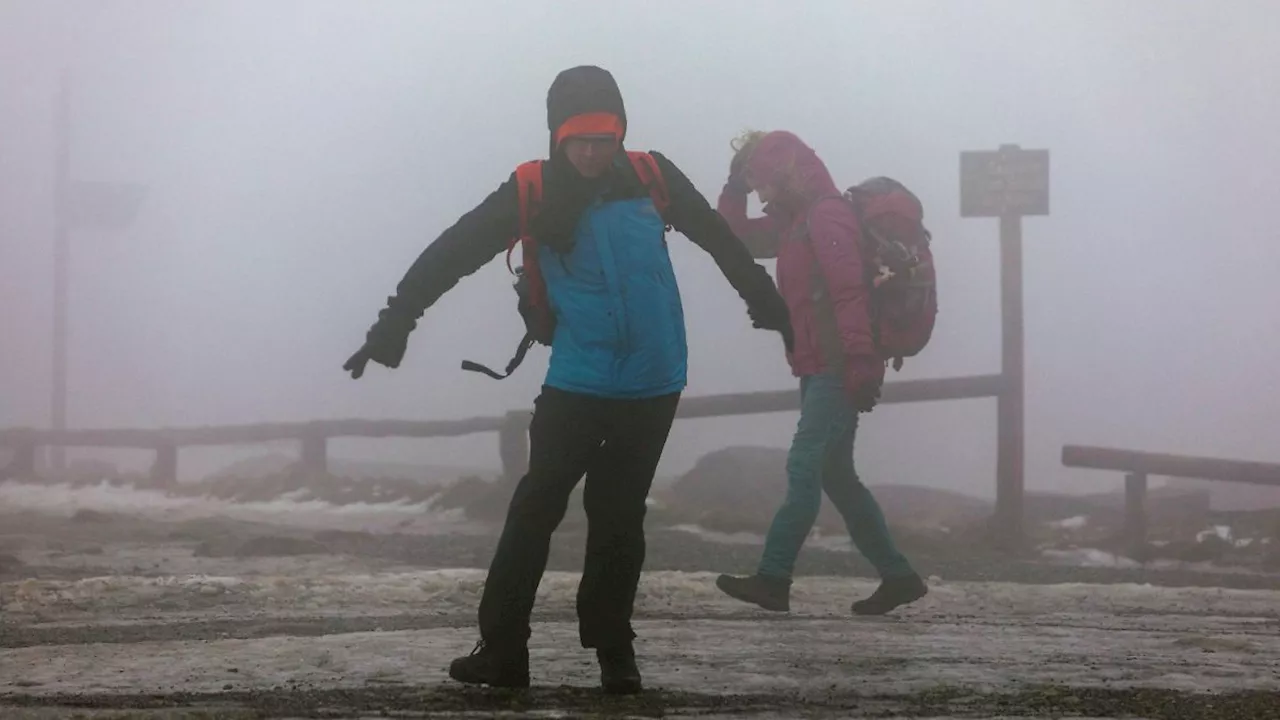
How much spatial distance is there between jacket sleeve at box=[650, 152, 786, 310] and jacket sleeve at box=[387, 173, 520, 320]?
343 mm

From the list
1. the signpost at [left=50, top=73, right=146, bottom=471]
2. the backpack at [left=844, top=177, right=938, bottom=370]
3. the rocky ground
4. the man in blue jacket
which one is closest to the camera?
the rocky ground

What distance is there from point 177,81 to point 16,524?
2.29 metres

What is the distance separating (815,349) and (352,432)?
13.5 ft

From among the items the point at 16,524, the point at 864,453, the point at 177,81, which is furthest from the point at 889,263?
the point at 16,524

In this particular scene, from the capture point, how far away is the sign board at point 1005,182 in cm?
700

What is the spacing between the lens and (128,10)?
7004 mm

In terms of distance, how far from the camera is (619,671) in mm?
3006

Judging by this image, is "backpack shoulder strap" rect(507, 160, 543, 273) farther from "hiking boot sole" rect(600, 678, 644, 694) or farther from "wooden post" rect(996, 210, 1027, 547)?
"wooden post" rect(996, 210, 1027, 547)

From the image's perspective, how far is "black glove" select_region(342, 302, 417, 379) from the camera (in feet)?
9.75

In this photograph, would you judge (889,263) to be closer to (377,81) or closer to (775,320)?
(775,320)

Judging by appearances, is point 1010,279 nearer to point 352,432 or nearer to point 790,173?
point 790,173

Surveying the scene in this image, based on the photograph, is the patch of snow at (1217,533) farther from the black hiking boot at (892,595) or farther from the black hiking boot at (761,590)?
Answer: the black hiking boot at (761,590)

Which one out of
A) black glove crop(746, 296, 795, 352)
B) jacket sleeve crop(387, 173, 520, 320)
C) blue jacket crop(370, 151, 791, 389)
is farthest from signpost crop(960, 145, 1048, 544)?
jacket sleeve crop(387, 173, 520, 320)

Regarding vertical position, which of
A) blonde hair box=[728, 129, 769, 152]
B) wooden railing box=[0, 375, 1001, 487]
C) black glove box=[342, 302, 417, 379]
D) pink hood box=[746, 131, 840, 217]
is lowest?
wooden railing box=[0, 375, 1001, 487]
